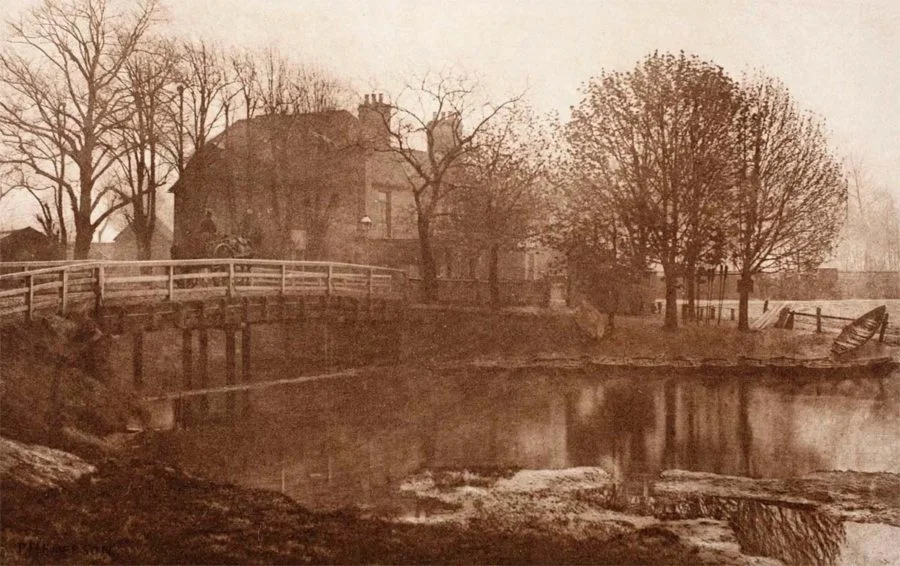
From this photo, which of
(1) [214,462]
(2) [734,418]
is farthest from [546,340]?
(1) [214,462]

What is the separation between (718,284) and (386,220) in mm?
9505

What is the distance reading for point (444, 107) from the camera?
14.8 m

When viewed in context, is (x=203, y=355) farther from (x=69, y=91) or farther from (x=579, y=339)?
(x=579, y=339)

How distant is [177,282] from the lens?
13.3 meters

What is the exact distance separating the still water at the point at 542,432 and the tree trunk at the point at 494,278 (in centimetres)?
383

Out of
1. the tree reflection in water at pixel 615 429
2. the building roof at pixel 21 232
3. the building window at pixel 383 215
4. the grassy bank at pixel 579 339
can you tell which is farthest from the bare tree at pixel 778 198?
the building roof at pixel 21 232

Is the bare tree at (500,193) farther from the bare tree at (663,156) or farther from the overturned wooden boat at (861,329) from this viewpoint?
the overturned wooden boat at (861,329)

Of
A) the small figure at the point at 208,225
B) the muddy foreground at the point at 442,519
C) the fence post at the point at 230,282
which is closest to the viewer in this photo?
the muddy foreground at the point at 442,519

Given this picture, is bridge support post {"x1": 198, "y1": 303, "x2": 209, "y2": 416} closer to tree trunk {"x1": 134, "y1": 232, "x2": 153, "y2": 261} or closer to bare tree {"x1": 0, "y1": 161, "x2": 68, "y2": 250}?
tree trunk {"x1": 134, "y1": 232, "x2": 153, "y2": 261}

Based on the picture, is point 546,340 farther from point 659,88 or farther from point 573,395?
point 659,88

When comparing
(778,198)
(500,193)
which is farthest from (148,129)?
(778,198)

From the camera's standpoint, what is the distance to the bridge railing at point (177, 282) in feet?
33.8

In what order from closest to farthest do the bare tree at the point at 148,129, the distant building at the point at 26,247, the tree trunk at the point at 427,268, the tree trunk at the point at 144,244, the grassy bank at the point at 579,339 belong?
the bare tree at the point at 148,129, the grassy bank at the point at 579,339, the distant building at the point at 26,247, the tree trunk at the point at 144,244, the tree trunk at the point at 427,268

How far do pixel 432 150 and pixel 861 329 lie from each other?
34.0 feet
